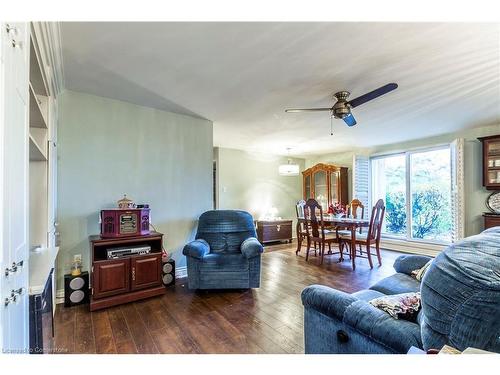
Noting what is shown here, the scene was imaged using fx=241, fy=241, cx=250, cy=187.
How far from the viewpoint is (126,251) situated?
2670 mm

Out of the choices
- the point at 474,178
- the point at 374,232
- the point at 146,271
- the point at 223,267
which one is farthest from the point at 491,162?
the point at 146,271

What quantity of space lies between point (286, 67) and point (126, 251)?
2518 mm

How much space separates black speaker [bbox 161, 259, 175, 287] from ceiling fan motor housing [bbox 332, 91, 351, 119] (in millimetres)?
2735

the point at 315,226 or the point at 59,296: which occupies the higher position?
the point at 315,226

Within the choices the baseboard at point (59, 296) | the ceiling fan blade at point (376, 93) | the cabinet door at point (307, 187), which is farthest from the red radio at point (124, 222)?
the cabinet door at point (307, 187)

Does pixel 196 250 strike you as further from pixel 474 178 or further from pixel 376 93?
pixel 474 178

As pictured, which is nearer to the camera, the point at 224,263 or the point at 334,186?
the point at 224,263

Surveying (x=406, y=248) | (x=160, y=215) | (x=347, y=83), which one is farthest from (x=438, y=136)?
(x=160, y=215)

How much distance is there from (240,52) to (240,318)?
2.35m

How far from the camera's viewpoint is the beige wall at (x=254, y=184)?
5.68 meters

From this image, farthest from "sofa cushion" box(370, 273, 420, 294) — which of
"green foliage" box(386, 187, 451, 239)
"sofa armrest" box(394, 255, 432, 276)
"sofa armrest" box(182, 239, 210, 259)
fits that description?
"green foliage" box(386, 187, 451, 239)

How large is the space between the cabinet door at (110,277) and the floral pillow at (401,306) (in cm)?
242

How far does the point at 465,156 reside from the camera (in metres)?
4.20

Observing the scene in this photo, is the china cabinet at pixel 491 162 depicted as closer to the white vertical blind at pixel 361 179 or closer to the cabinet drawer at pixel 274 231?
the white vertical blind at pixel 361 179
